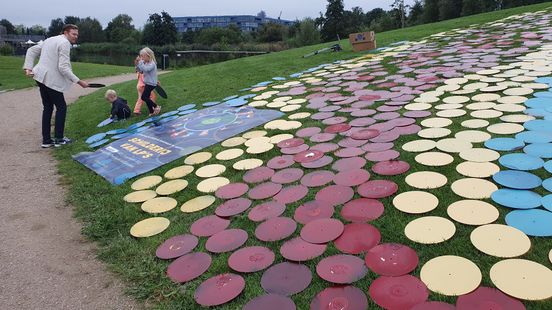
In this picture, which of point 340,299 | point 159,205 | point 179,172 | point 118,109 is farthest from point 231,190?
point 118,109

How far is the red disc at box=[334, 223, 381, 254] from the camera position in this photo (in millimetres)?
2703

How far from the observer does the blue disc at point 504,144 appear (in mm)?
3819

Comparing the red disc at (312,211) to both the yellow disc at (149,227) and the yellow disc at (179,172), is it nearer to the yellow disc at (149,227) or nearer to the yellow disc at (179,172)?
the yellow disc at (149,227)

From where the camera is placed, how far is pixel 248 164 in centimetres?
441

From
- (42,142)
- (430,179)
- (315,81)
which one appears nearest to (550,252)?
(430,179)

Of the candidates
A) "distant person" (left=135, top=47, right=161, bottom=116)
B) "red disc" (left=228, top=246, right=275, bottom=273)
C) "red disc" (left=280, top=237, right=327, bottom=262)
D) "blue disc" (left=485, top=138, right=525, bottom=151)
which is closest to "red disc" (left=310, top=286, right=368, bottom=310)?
"red disc" (left=280, top=237, right=327, bottom=262)

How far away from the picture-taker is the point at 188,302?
8.05ft

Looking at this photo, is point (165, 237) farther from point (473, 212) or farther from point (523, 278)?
point (523, 278)

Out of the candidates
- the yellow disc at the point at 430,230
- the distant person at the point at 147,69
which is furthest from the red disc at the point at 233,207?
the distant person at the point at 147,69

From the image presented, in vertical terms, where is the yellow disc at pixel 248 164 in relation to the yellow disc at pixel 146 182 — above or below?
above

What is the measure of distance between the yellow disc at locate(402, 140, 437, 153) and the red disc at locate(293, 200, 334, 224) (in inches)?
53.6

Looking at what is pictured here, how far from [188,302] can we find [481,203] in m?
2.32

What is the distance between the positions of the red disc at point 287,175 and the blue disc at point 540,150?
2226 millimetres

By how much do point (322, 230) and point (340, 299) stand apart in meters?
0.75
